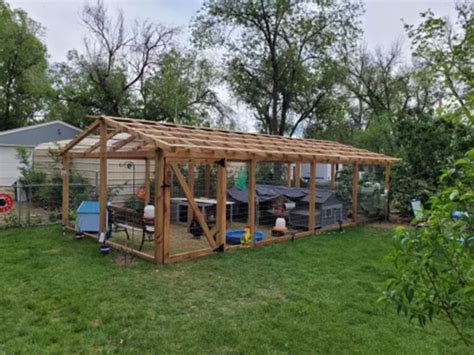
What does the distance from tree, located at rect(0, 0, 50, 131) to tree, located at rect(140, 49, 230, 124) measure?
6514 millimetres

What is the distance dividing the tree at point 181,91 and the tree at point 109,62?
0.74 metres

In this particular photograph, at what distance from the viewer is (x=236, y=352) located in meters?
3.46

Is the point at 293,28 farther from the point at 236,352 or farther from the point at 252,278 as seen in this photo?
the point at 236,352

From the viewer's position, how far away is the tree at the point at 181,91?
22.8m

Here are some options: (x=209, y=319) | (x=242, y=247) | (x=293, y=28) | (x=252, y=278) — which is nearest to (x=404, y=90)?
(x=293, y=28)

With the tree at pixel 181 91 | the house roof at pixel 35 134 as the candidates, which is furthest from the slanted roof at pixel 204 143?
the tree at pixel 181 91

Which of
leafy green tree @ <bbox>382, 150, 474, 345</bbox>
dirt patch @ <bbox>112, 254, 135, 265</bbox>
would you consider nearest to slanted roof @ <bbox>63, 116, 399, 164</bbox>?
dirt patch @ <bbox>112, 254, 135, 265</bbox>

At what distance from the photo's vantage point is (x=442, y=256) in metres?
1.71


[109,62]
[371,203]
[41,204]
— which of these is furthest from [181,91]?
[371,203]

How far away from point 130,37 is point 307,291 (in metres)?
21.4

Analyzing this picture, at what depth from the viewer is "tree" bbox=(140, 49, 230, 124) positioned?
22828 millimetres

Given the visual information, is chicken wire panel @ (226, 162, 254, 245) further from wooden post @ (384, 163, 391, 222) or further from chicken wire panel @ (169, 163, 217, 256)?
wooden post @ (384, 163, 391, 222)

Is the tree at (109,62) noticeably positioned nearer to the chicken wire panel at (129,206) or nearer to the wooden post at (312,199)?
the chicken wire panel at (129,206)

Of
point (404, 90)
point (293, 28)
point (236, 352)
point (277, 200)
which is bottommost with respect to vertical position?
point (236, 352)
